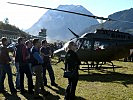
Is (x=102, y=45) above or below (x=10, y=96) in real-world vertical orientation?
above

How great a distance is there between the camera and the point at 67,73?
9828 mm

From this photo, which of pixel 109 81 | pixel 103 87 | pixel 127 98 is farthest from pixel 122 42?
pixel 127 98

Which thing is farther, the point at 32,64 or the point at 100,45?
the point at 100,45

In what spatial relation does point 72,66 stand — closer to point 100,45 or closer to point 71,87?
point 71,87

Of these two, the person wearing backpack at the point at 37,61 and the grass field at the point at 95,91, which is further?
the grass field at the point at 95,91

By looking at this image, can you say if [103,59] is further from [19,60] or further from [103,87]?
[19,60]

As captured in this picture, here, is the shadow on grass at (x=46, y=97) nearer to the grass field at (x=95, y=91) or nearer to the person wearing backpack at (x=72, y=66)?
the grass field at (x=95, y=91)

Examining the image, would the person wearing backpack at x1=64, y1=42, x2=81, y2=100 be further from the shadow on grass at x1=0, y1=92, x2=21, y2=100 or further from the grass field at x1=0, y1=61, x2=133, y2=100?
the shadow on grass at x1=0, y1=92, x2=21, y2=100

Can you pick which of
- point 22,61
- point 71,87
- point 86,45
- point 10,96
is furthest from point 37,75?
point 86,45

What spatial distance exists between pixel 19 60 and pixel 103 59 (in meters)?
8.45

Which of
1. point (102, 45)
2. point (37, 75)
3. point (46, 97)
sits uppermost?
point (102, 45)

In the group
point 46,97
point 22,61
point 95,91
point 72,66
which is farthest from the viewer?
point 95,91

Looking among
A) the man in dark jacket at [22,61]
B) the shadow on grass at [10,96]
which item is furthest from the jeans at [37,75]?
the man in dark jacket at [22,61]

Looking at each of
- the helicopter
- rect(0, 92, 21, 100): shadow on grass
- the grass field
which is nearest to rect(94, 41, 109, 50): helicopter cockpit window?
the helicopter
